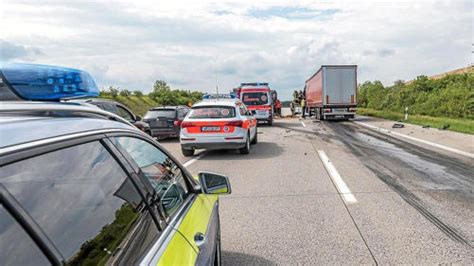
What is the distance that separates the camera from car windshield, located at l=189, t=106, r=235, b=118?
1187 cm

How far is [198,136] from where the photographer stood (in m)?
11.6

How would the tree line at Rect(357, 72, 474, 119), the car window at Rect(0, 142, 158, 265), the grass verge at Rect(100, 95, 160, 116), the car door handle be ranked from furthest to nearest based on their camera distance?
the grass verge at Rect(100, 95, 160, 116) → the tree line at Rect(357, 72, 474, 119) → the car door handle → the car window at Rect(0, 142, 158, 265)

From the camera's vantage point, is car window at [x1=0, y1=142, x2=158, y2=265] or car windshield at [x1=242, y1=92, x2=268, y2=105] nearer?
car window at [x1=0, y1=142, x2=158, y2=265]

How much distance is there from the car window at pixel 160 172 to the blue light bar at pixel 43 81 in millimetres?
412

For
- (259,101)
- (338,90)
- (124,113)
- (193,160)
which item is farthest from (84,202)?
(338,90)

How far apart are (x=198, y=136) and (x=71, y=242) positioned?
10.2m

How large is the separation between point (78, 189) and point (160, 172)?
42.8 inches

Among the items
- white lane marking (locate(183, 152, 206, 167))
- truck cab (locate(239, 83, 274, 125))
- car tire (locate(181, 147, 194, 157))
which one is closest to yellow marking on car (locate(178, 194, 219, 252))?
white lane marking (locate(183, 152, 206, 167))

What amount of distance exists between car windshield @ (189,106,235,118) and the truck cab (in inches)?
539

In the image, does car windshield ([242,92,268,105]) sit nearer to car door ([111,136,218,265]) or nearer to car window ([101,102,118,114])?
car window ([101,102,118,114])

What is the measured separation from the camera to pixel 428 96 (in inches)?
1471

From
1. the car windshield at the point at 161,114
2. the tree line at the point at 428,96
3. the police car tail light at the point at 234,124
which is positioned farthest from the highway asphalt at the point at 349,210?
the tree line at the point at 428,96

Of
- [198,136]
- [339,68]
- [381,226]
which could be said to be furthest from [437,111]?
[381,226]

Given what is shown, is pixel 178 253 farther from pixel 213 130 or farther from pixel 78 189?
pixel 213 130
